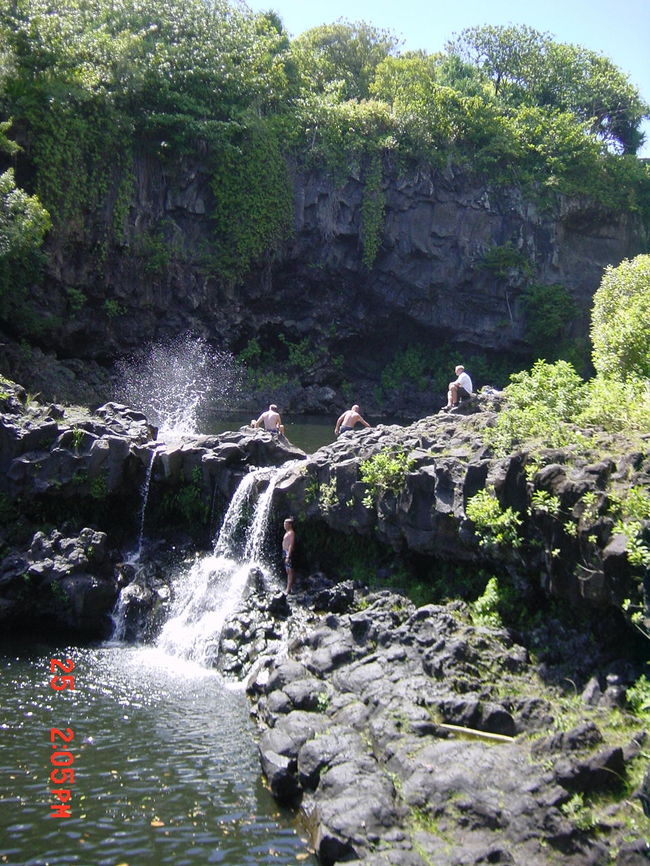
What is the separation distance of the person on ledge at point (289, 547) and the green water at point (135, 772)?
2.88 m

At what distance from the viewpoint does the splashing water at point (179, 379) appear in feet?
107

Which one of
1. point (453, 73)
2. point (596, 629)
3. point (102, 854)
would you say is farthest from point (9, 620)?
point (453, 73)

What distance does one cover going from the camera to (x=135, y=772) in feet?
32.5

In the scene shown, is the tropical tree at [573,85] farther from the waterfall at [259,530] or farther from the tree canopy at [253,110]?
the waterfall at [259,530]

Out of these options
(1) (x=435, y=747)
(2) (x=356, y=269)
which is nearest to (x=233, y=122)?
(2) (x=356, y=269)

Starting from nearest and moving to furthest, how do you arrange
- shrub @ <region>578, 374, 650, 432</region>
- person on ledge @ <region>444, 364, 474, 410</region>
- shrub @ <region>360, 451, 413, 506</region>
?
1. shrub @ <region>578, 374, 650, 432</region>
2. shrub @ <region>360, 451, 413, 506</region>
3. person on ledge @ <region>444, 364, 474, 410</region>

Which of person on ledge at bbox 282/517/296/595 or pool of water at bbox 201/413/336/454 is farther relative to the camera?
pool of water at bbox 201/413/336/454

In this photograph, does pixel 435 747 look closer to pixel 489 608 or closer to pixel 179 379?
pixel 489 608

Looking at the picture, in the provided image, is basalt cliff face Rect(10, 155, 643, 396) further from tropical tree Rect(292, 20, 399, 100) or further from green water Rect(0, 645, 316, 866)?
green water Rect(0, 645, 316, 866)

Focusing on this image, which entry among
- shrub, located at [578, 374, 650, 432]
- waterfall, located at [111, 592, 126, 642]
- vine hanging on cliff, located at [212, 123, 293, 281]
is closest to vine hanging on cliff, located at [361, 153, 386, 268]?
vine hanging on cliff, located at [212, 123, 293, 281]

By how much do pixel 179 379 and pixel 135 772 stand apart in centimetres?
2627

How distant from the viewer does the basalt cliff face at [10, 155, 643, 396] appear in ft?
115

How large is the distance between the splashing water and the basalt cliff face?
32.9 inches

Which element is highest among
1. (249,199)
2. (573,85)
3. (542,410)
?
(573,85)
